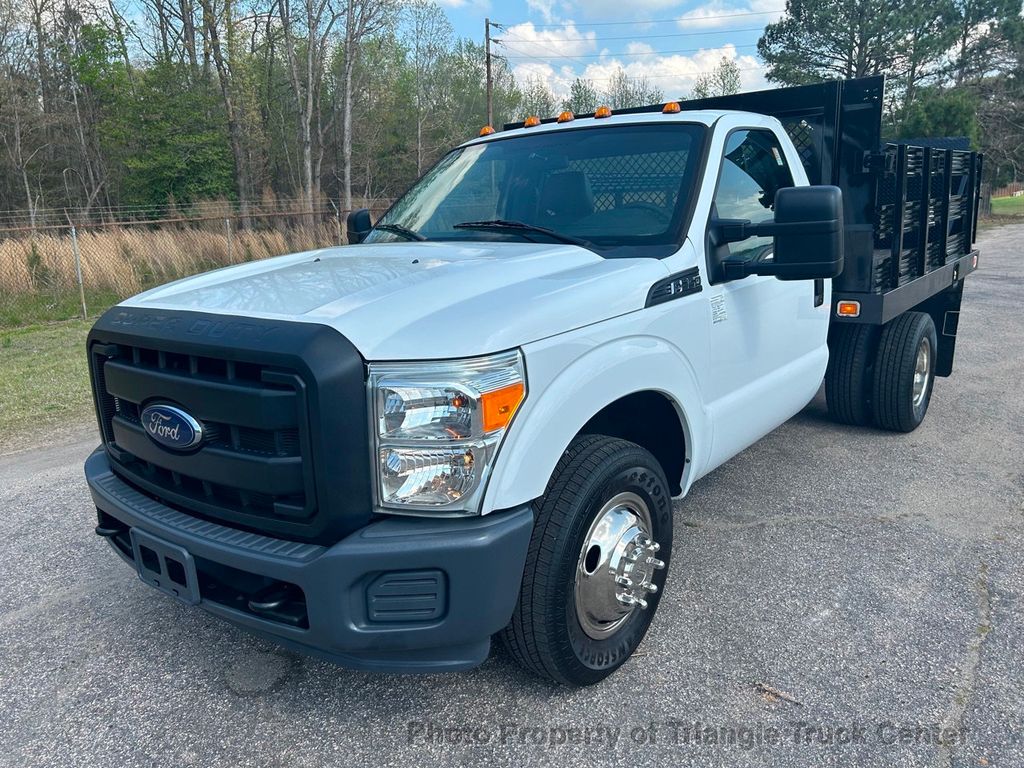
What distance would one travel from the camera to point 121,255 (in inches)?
547

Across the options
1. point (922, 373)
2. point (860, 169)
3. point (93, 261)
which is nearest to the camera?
point (860, 169)

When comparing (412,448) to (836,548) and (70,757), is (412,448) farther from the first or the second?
(836,548)

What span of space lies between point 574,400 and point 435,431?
50 centimetres

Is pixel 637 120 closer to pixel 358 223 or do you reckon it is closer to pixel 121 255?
pixel 358 223

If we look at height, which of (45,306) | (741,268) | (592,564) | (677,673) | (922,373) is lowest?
(677,673)

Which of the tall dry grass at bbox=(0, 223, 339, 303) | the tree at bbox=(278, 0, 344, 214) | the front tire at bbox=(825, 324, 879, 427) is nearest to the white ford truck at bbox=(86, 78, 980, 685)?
the front tire at bbox=(825, 324, 879, 427)

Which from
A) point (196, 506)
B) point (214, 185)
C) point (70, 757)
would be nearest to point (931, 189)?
point (196, 506)

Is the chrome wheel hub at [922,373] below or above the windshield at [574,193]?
below

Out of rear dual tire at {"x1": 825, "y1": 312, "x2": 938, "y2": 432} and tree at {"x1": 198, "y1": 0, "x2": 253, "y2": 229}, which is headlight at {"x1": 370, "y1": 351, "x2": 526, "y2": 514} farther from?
tree at {"x1": 198, "y1": 0, "x2": 253, "y2": 229}

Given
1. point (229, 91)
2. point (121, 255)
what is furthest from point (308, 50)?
point (121, 255)

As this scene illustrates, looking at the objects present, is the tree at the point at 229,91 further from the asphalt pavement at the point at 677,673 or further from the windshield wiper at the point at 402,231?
the asphalt pavement at the point at 677,673

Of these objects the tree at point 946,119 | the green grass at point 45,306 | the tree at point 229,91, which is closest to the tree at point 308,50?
the tree at point 229,91

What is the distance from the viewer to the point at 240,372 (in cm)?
224

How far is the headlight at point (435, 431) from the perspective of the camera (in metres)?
2.12
